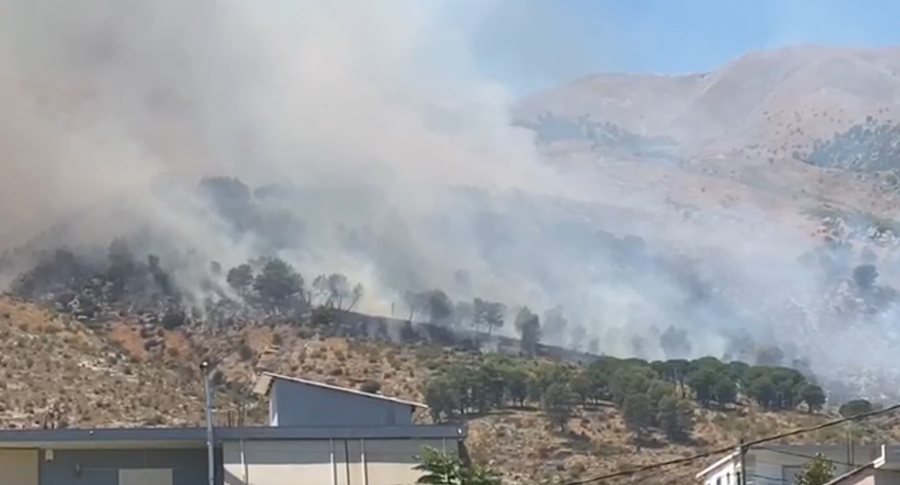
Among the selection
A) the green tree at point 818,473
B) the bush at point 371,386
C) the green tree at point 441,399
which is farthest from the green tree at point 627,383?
the green tree at point 818,473

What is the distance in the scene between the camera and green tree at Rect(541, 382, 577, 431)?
10112 cm

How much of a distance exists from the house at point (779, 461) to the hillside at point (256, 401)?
24139 millimetres

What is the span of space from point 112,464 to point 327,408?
17.4ft

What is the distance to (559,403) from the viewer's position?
10388 cm

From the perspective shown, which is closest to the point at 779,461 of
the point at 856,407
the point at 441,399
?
the point at 441,399

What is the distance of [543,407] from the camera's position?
104 m

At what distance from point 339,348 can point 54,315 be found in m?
21.1

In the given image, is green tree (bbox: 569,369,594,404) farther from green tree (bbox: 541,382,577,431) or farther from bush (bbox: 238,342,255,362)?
bush (bbox: 238,342,255,362)

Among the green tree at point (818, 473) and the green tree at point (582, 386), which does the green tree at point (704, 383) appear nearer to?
the green tree at point (582, 386)

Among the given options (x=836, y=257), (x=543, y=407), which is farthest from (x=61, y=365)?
(x=836, y=257)

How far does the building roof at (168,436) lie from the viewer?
4144cm

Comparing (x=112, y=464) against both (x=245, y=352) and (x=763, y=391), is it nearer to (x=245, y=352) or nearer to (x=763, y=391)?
(x=763, y=391)

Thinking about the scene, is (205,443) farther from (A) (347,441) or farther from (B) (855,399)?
(B) (855,399)

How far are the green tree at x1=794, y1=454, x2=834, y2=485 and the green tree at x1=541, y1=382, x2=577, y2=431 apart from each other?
169 feet
